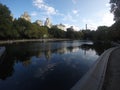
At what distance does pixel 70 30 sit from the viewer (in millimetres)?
189000

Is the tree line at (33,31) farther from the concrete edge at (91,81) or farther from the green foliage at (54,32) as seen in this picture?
A: the concrete edge at (91,81)

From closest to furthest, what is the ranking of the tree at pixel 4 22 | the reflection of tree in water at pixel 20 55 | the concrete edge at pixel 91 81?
the concrete edge at pixel 91 81 < the reflection of tree in water at pixel 20 55 < the tree at pixel 4 22

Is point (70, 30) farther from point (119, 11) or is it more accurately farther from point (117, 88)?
point (117, 88)

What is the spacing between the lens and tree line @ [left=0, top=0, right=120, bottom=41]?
199 feet

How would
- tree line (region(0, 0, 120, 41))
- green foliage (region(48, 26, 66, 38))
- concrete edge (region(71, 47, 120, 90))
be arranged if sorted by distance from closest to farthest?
concrete edge (region(71, 47, 120, 90)), tree line (region(0, 0, 120, 41)), green foliage (region(48, 26, 66, 38))

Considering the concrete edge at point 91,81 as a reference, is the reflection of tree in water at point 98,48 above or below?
below

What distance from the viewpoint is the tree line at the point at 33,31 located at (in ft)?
199

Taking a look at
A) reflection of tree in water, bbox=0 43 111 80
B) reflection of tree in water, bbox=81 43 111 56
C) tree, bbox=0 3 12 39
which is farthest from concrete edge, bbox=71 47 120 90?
tree, bbox=0 3 12 39

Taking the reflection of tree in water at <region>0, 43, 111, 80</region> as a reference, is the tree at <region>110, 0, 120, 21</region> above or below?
above

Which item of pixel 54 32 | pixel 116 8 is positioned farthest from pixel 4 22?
pixel 54 32

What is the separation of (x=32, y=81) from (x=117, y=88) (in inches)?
311

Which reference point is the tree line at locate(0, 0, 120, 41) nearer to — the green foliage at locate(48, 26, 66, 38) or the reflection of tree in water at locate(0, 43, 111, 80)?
the green foliage at locate(48, 26, 66, 38)

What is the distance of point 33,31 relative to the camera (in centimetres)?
11131

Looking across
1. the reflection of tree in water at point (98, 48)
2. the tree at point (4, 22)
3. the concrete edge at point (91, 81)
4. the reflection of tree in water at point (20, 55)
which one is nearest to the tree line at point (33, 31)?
the tree at point (4, 22)
